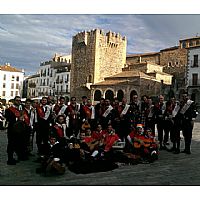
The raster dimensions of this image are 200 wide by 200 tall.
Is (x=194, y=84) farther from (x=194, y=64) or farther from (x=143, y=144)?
(x=143, y=144)

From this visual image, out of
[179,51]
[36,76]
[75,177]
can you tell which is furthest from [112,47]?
[75,177]

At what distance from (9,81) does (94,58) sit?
78.7ft

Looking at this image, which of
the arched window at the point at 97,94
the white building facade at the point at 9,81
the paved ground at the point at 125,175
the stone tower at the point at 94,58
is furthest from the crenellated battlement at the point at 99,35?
the paved ground at the point at 125,175

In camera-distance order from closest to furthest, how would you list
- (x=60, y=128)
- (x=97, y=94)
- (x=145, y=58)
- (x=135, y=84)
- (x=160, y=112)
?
(x=60, y=128), (x=160, y=112), (x=135, y=84), (x=97, y=94), (x=145, y=58)

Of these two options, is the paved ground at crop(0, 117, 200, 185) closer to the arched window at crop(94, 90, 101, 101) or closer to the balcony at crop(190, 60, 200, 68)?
the balcony at crop(190, 60, 200, 68)

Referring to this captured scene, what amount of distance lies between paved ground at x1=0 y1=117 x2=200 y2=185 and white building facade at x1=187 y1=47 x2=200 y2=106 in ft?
74.9

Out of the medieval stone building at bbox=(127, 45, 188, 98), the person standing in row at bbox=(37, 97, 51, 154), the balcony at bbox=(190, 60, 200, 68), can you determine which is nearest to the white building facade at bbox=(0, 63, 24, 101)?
the medieval stone building at bbox=(127, 45, 188, 98)

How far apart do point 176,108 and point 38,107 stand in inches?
135

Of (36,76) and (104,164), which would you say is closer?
(104,164)

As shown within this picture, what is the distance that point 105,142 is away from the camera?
696 centimetres

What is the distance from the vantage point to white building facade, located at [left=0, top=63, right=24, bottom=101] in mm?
52188

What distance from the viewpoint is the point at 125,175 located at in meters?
5.52

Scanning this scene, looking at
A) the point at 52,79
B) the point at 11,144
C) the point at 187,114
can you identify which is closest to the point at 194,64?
the point at 187,114

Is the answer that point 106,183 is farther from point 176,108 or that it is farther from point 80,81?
point 80,81
